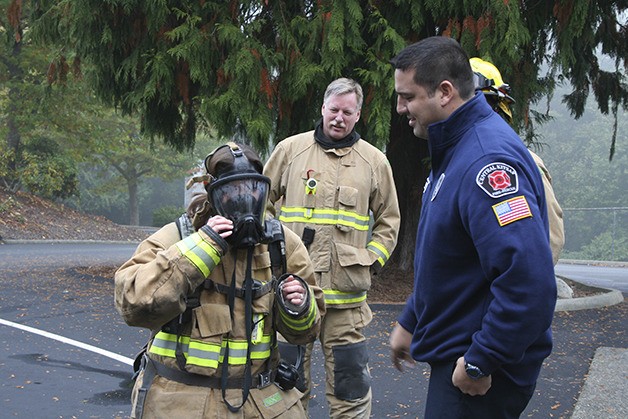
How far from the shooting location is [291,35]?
35.2ft

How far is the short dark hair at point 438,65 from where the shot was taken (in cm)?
277

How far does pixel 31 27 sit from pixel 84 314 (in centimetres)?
558

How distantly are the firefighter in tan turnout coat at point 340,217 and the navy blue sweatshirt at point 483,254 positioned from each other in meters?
1.79

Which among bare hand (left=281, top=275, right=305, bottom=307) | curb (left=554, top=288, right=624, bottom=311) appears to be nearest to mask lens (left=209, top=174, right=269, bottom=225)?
bare hand (left=281, top=275, right=305, bottom=307)

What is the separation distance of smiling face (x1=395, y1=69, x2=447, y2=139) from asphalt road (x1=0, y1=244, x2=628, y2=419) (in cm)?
345

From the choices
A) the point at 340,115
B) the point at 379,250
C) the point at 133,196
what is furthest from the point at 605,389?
the point at 133,196

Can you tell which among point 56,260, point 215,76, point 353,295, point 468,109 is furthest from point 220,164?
point 56,260

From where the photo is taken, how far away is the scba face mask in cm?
300

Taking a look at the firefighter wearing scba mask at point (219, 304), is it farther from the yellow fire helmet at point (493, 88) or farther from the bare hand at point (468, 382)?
the yellow fire helmet at point (493, 88)

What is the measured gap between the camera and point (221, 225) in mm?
2971

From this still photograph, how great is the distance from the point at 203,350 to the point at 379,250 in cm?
221

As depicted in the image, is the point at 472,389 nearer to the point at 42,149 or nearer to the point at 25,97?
the point at 25,97

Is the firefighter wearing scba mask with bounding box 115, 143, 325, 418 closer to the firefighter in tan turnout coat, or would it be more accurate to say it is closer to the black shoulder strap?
the black shoulder strap

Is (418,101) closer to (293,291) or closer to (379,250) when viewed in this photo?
(293,291)
